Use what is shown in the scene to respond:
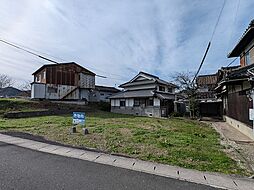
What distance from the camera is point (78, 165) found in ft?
16.6

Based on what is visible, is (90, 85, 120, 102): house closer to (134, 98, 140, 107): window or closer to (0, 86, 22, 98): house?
(134, 98, 140, 107): window

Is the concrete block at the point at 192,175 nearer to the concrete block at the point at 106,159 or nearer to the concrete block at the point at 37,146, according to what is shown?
the concrete block at the point at 106,159

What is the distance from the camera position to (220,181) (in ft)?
13.8

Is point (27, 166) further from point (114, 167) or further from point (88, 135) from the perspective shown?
point (88, 135)

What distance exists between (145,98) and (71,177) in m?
22.0

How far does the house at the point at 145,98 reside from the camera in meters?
24.9

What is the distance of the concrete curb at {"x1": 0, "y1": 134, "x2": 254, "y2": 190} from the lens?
162 inches

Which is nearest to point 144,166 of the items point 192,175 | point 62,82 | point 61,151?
point 192,175

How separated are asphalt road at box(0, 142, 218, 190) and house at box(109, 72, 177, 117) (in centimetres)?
2009

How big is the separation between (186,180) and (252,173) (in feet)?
5.93

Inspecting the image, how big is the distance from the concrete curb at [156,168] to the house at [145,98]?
18.8m

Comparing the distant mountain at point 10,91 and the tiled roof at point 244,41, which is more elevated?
the tiled roof at point 244,41

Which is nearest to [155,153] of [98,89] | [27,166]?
[27,166]

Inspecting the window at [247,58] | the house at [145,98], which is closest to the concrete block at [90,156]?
the window at [247,58]
